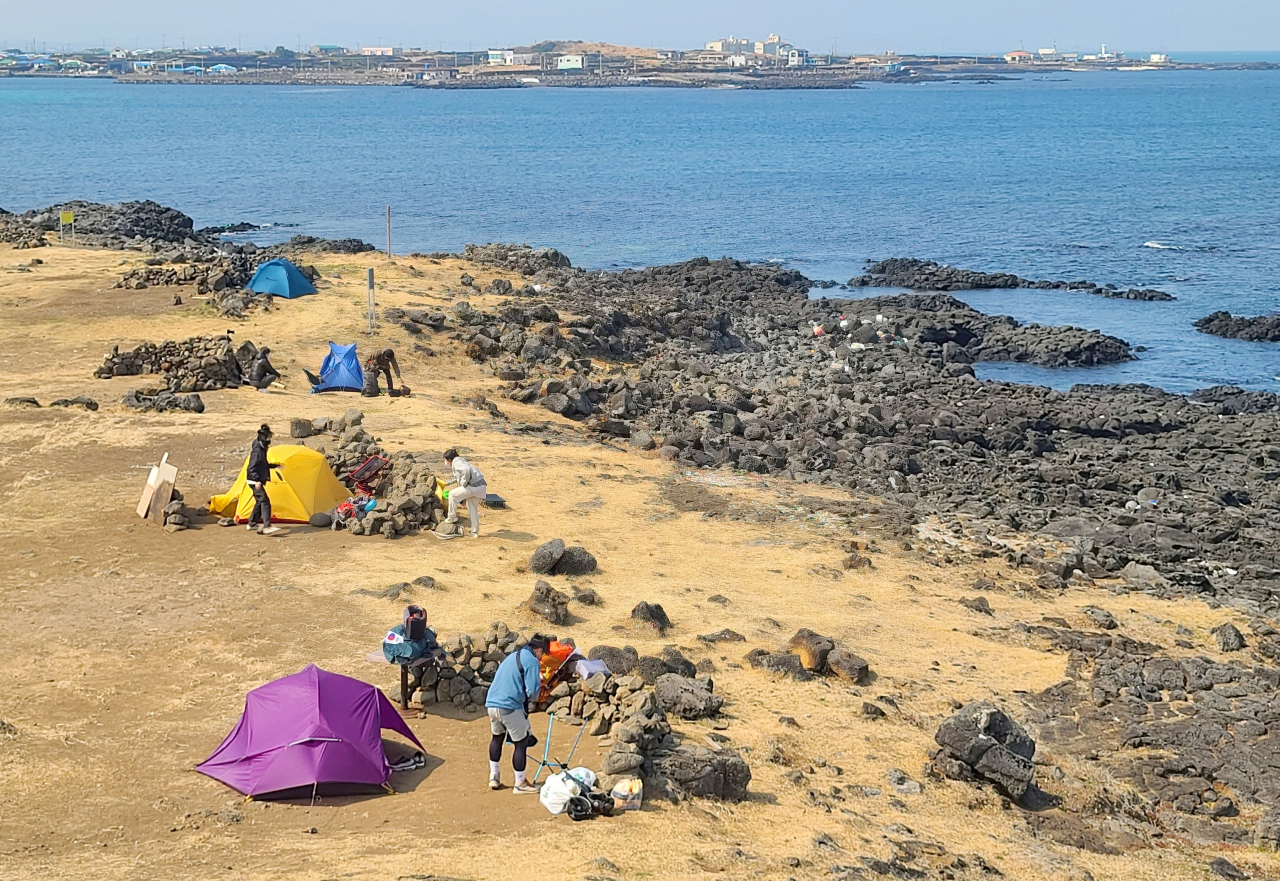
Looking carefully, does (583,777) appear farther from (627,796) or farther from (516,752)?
(516,752)

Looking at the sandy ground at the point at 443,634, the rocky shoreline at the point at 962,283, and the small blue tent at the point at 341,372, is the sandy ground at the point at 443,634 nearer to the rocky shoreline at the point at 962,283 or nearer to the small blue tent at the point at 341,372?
the small blue tent at the point at 341,372

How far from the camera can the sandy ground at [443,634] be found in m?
11.8

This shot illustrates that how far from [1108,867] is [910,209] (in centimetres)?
7798

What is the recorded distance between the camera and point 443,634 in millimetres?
16891

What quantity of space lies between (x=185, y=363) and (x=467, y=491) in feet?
38.5

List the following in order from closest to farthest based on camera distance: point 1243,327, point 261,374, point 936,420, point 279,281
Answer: point 261,374, point 936,420, point 279,281, point 1243,327

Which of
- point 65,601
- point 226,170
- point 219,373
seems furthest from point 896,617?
point 226,170

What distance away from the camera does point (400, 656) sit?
14312 mm

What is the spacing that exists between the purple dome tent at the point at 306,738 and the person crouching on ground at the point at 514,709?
123 centimetres

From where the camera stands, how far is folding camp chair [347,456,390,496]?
22.6 m

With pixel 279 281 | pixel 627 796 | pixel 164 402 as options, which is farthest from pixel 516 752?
pixel 279 281

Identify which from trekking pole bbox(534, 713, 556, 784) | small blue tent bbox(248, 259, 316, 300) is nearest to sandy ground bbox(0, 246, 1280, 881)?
trekking pole bbox(534, 713, 556, 784)

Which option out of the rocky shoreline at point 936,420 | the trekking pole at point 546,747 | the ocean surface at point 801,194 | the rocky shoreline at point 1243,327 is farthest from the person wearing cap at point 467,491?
the rocky shoreline at point 1243,327

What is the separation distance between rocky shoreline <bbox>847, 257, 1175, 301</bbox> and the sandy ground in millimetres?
31857
